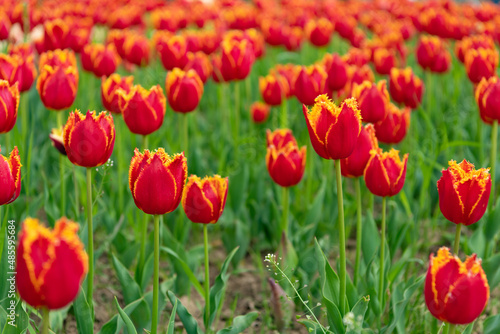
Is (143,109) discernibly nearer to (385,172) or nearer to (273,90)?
(385,172)

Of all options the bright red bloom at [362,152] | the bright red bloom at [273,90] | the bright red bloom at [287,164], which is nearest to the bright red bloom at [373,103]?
the bright red bloom at [287,164]

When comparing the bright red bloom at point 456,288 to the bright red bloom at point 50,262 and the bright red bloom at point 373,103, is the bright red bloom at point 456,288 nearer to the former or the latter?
the bright red bloom at point 50,262

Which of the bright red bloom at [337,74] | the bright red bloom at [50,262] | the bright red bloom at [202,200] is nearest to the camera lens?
the bright red bloom at [50,262]

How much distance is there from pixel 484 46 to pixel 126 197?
2248 mm

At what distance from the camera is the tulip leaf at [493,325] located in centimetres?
215

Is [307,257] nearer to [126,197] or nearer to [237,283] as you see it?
[237,283]

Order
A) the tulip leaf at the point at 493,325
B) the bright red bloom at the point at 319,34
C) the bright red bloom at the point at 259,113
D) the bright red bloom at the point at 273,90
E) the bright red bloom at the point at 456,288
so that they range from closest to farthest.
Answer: the bright red bloom at the point at 456,288 < the tulip leaf at the point at 493,325 < the bright red bloom at the point at 273,90 < the bright red bloom at the point at 259,113 < the bright red bloom at the point at 319,34

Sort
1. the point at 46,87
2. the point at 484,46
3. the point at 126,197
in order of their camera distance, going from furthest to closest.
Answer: the point at 484,46 < the point at 126,197 < the point at 46,87

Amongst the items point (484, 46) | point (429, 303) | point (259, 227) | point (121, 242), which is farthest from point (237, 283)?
point (484, 46)

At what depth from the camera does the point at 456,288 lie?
142cm

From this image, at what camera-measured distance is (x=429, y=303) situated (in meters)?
1.48

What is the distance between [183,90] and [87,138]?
42.5 inches

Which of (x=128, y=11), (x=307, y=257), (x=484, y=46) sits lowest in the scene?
(x=307, y=257)

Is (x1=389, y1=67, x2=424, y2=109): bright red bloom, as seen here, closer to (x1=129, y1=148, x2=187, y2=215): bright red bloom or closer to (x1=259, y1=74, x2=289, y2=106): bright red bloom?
(x1=259, y1=74, x2=289, y2=106): bright red bloom
